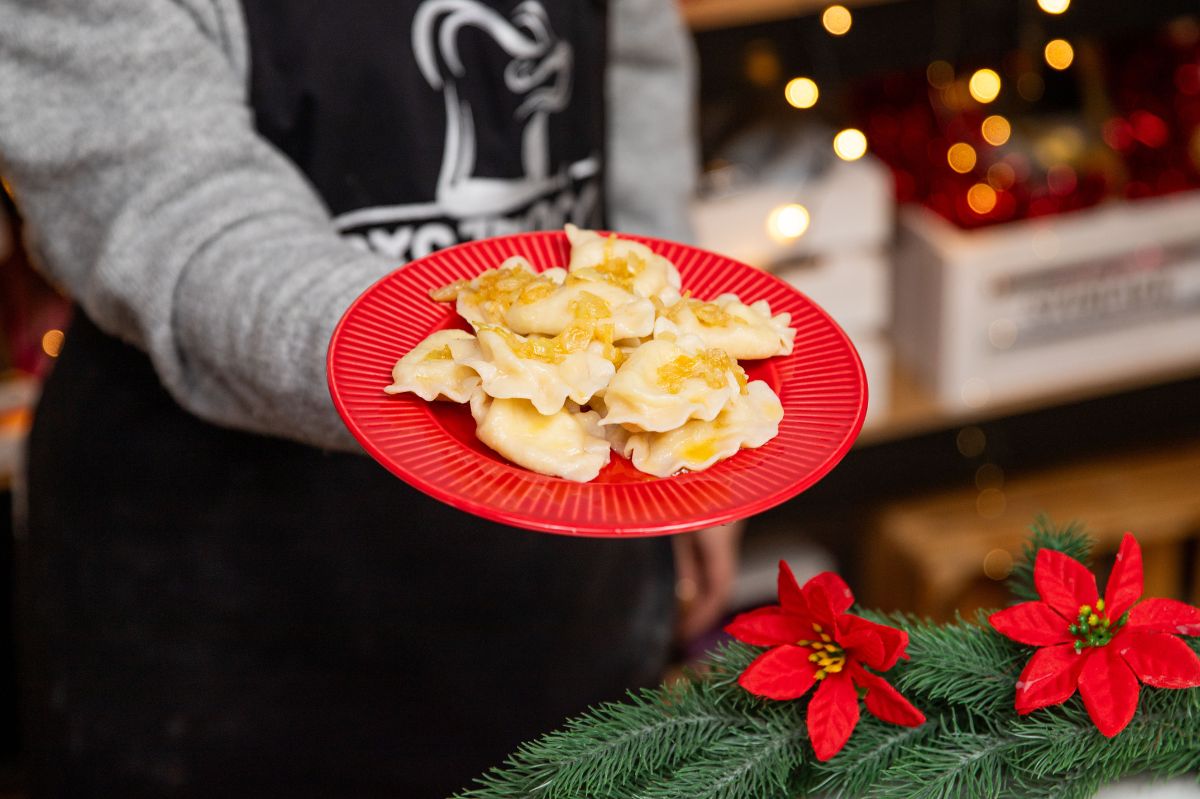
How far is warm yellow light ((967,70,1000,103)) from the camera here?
184cm

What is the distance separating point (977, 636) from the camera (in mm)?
644

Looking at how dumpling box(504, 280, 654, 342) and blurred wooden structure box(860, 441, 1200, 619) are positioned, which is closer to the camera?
dumpling box(504, 280, 654, 342)

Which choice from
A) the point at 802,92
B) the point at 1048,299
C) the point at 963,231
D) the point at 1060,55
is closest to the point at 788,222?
the point at 802,92

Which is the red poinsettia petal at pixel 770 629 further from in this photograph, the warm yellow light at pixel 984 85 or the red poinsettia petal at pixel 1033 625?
the warm yellow light at pixel 984 85

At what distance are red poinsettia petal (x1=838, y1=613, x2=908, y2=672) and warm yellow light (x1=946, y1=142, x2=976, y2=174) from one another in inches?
50.7

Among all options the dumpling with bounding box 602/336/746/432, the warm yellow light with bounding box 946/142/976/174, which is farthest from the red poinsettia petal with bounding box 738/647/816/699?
the warm yellow light with bounding box 946/142/976/174

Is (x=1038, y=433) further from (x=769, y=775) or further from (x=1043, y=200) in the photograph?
(x=769, y=775)

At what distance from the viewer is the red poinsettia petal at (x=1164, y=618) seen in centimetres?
60

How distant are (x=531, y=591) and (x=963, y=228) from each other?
921 millimetres

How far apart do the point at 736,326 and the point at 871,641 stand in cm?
19

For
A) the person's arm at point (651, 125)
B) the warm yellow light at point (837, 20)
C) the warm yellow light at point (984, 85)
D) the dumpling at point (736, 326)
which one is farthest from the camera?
the warm yellow light at point (984, 85)

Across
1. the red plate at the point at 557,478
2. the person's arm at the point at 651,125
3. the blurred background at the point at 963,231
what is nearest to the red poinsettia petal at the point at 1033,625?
the red plate at the point at 557,478

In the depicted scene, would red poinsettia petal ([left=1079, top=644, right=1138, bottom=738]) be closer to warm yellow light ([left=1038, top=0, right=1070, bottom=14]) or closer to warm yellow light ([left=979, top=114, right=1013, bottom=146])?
Result: warm yellow light ([left=1038, top=0, right=1070, bottom=14])

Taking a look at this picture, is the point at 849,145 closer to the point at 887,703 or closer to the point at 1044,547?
the point at 1044,547
